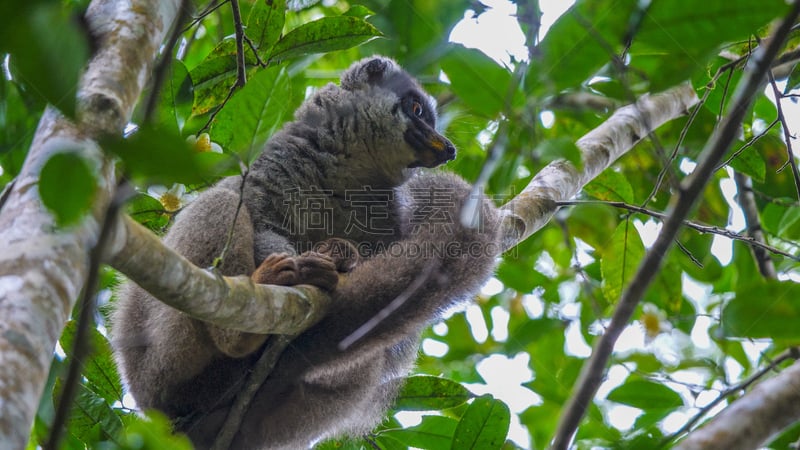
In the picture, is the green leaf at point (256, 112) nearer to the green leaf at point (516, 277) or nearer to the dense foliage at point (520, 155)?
the dense foliage at point (520, 155)

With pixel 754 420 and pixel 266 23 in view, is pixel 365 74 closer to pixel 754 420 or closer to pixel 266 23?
pixel 266 23

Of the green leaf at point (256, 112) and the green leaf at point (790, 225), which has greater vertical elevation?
the green leaf at point (256, 112)

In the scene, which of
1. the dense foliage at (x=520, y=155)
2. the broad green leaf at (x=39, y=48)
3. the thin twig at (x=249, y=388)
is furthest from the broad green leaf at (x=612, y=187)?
the broad green leaf at (x=39, y=48)

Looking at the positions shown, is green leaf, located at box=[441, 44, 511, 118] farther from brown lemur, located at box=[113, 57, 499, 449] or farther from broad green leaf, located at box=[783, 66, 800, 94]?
broad green leaf, located at box=[783, 66, 800, 94]

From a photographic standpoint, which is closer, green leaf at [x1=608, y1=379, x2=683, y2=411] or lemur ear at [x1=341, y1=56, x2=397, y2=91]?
green leaf at [x1=608, y1=379, x2=683, y2=411]

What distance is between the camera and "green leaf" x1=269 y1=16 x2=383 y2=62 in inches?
163

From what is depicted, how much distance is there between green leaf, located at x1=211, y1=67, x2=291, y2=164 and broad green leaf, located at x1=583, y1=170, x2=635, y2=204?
2888 mm

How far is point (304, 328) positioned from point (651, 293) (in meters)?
3.64

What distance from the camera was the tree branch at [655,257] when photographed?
5.57 feet

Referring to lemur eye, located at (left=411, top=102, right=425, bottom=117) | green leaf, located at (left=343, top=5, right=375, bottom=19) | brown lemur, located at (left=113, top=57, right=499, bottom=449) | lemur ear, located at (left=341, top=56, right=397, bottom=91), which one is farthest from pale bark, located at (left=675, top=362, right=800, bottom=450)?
lemur ear, located at (left=341, top=56, right=397, bottom=91)

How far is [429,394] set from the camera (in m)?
4.59

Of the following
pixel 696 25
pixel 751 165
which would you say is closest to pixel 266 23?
pixel 696 25

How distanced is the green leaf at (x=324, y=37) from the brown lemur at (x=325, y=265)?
0.68m

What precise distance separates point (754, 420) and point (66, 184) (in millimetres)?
1854
